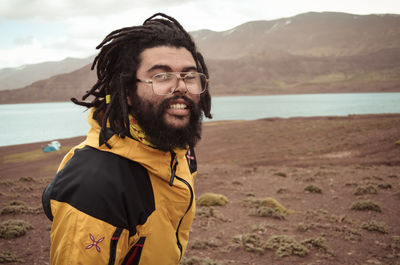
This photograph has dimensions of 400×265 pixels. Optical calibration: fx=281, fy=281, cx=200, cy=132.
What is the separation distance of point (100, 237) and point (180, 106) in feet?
3.01

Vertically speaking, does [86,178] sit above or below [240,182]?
above

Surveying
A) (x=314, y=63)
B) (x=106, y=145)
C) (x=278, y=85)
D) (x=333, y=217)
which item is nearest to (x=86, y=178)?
(x=106, y=145)

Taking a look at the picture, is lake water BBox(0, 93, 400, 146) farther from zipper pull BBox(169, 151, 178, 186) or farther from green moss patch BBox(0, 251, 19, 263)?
zipper pull BBox(169, 151, 178, 186)

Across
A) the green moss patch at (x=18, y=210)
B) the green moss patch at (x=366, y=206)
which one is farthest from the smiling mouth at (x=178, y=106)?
the green moss patch at (x=366, y=206)

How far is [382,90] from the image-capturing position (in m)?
111

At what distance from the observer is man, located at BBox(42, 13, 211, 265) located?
1.37 m

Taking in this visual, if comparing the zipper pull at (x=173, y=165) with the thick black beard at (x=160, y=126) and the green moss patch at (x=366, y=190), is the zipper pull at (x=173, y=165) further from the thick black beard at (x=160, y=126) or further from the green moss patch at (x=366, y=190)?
the green moss patch at (x=366, y=190)

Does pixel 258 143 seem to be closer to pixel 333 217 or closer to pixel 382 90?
pixel 333 217

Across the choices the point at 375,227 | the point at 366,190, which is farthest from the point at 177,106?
the point at 366,190

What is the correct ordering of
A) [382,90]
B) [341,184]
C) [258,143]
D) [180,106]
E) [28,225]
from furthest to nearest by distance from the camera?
1. [382,90]
2. [258,143]
3. [341,184]
4. [28,225]
5. [180,106]

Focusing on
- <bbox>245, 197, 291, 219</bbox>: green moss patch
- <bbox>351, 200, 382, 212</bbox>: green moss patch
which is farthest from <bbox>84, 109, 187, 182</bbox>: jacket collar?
<bbox>351, 200, 382, 212</bbox>: green moss patch

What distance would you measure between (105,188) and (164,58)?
92cm

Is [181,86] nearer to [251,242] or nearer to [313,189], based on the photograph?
[251,242]

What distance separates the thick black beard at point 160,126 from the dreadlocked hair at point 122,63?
85 mm
